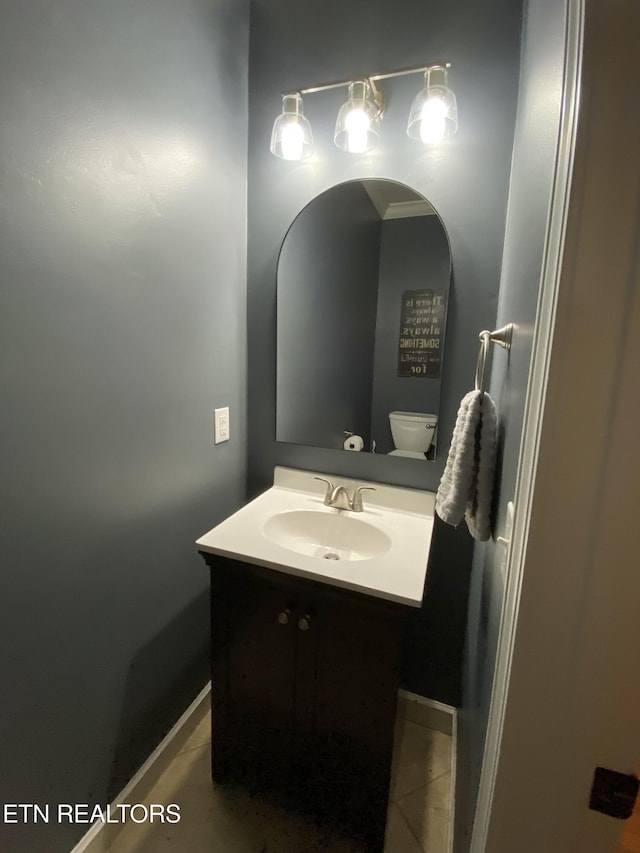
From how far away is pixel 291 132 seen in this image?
1.23 metres

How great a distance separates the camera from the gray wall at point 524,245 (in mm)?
567

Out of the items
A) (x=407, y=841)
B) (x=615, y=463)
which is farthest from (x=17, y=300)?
(x=407, y=841)

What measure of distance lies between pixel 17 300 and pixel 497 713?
104 centimetres

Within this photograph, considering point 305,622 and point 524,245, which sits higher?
point 524,245

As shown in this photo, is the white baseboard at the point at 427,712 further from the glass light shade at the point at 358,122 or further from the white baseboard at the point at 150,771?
the glass light shade at the point at 358,122

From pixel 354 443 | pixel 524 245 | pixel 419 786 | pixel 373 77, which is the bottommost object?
pixel 419 786

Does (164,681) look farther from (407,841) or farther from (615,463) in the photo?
(615,463)

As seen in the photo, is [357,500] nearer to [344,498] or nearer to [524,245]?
[344,498]

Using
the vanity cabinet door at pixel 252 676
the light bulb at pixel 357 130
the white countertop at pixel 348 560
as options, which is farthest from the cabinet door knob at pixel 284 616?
the light bulb at pixel 357 130

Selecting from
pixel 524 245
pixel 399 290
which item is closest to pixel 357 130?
pixel 399 290

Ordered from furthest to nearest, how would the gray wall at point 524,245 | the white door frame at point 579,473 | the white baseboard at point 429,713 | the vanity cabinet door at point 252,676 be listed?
1. the white baseboard at point 429,713
2. the vanity cabinet door at point 252,676
3. the gray wall at point 524,245
4. the white door frame at point 579,473

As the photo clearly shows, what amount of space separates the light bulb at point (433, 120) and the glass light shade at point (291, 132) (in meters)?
0.36

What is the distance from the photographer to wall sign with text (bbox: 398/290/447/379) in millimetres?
1259

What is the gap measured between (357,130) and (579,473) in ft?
4.13
